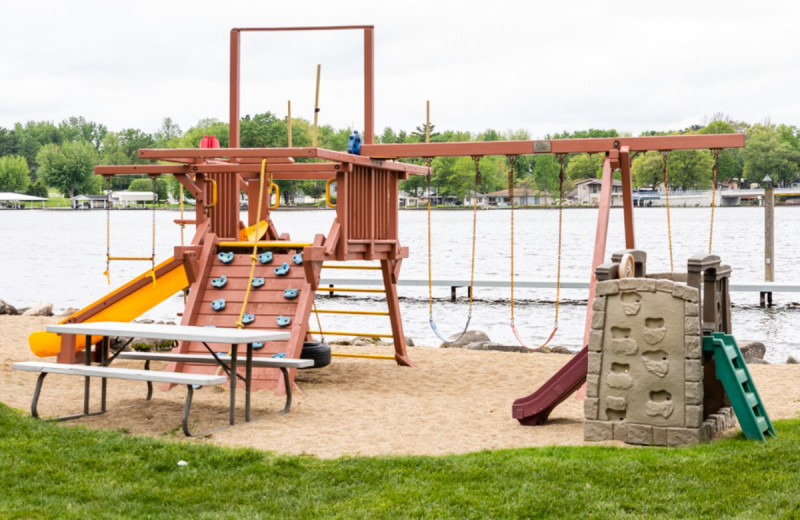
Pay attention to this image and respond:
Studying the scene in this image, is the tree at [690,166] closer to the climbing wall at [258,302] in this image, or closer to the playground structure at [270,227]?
the playground structure at [270,227]

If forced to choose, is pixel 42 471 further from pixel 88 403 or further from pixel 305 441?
pixel 88 403

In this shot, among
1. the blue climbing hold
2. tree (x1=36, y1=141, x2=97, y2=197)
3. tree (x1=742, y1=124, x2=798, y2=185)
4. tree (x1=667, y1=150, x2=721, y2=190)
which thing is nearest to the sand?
the blue climbing hold

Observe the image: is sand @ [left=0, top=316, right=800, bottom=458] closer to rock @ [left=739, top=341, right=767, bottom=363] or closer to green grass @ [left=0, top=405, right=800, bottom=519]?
green grass @ [left=0, top=405, right=800, bottom=519]

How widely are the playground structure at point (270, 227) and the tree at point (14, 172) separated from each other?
5447 inches

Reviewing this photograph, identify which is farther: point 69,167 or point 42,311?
Result: point 69,167

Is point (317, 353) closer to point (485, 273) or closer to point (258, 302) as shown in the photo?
point (258, 302)

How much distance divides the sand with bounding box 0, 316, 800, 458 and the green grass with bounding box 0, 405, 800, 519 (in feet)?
2.36

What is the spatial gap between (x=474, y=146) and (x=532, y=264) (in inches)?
1599

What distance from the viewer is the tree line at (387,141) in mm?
87438

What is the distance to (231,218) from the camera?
12.2 metres

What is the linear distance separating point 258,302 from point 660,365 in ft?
16.0

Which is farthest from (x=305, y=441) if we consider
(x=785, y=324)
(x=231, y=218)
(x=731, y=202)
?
(x=731, y=202)

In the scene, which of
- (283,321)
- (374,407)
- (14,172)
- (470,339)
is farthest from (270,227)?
(14,172)

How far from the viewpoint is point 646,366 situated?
735 cm
